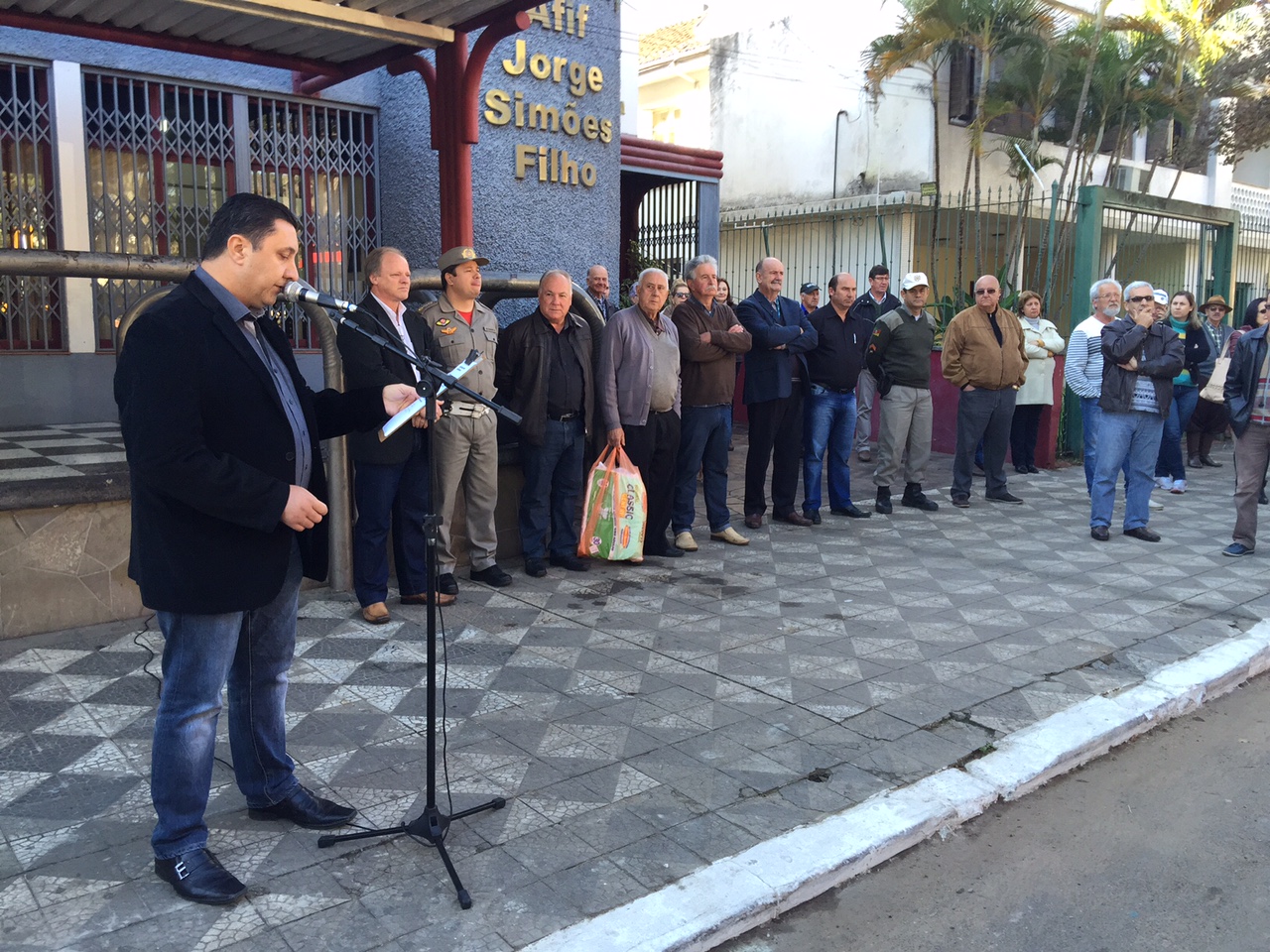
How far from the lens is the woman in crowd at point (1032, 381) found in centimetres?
1009

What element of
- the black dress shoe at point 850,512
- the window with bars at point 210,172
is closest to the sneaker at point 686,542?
the black dress shoe at point 850,512

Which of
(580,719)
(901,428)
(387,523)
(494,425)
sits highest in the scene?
(494,425)

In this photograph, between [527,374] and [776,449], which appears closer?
[527,374]

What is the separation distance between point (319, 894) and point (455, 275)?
3654mm

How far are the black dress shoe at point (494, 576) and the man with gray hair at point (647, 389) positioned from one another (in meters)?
1.07

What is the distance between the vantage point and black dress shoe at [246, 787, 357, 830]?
10.7 feet

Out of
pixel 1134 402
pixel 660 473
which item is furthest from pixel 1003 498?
pixel 660 473

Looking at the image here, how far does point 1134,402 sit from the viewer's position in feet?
24.7

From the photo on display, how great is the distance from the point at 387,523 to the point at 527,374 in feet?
4.26

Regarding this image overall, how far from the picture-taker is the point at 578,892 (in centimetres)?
294

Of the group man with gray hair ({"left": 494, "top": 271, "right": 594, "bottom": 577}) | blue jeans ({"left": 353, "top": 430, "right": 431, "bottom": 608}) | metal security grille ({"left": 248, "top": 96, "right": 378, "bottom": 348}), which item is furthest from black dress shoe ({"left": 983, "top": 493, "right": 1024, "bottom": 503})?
metal security grille ({"left": 248, "top": 96, "right": 378, "bottom": 348})

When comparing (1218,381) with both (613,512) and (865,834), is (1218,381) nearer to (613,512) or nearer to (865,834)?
(613,512)

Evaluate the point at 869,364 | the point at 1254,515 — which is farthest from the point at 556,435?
the point at 1254,515

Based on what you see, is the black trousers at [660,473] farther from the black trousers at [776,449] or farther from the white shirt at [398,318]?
the white shirt at [398,318]
